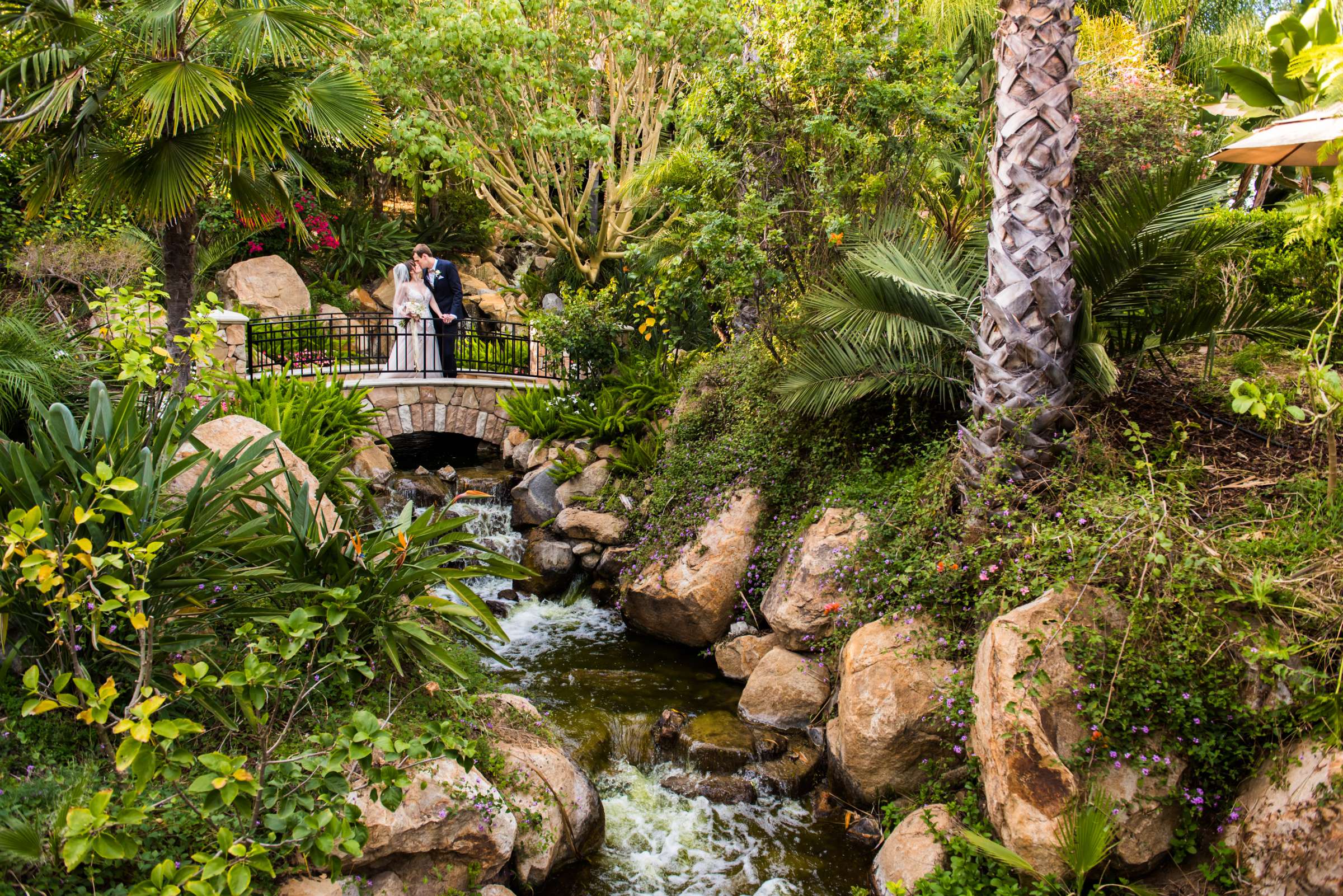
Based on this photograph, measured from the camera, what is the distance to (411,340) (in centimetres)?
1235

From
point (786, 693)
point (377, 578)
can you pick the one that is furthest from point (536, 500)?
point (377, 578)

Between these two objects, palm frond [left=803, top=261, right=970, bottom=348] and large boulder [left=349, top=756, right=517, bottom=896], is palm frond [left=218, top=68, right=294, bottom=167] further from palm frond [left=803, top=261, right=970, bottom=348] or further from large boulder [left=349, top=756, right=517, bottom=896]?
large boulder [left=349, top=756, right=517, bottom=896]

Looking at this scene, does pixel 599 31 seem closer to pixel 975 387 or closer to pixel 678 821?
pixel 975 387

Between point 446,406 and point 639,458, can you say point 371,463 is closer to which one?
point 446,406

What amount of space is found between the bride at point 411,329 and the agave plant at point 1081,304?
21.5 feet

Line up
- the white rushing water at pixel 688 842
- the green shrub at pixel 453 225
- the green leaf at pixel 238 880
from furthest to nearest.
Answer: the green shrub at pixel 453 225
the white rushing water at pixel 688 842
the green leaf at pixel 238 880

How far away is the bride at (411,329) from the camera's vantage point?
1220 centimetres

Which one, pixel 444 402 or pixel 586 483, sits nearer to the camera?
pixel 586 483

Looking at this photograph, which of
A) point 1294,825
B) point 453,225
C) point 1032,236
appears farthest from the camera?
point 453,225

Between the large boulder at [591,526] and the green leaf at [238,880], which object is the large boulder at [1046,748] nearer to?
the green leaf at [238,880]

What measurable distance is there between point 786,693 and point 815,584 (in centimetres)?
83

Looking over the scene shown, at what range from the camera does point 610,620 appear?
336 inches

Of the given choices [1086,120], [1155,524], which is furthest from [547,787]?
[1086,120]

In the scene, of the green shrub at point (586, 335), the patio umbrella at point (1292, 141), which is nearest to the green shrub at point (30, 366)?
the green shrub at point (586, 335)
